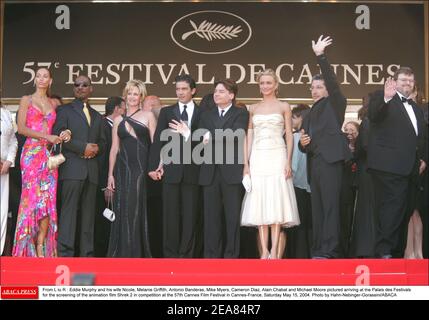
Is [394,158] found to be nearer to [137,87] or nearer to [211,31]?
[211,31]

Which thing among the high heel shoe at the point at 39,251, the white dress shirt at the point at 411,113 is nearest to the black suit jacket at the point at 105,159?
the high heel shoe at the point at 39,251

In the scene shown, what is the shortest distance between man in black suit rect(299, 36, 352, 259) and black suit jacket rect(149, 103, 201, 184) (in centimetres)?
94

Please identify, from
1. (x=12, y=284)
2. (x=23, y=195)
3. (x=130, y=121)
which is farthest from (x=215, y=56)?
(x=12, y=284)

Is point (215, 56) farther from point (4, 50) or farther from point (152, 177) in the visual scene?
point (4, 50)

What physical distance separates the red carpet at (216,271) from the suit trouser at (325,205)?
0.41m

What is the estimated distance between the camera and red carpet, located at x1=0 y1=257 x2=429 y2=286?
758 centimetres

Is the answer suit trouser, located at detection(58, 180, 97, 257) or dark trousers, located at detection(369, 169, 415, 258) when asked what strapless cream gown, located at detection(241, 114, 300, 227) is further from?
suit trouser, located at detection(58, 180, 97, 257)

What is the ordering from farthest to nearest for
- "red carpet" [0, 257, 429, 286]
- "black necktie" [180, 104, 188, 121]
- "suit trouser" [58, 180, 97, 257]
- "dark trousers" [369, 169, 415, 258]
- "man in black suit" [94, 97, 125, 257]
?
"man in black suit" [94, 97, 125, 257] < "black necktie" [180, 104, 188, 121] < "suit trouser" [58, 180, 97, 257] < "dark trousers" [369, 169, 415, 258] < "red carpet" [0, 257, 429, 286]

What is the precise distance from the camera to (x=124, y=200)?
8.41 metres

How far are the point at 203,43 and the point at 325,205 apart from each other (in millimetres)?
1785

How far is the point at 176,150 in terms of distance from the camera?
8375 millimetres

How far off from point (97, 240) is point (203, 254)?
37.0 inches

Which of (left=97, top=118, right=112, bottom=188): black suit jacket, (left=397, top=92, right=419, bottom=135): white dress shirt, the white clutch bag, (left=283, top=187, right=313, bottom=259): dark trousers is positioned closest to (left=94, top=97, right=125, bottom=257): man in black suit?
(left=97, top=118, right=112, bottom=188): black suit jacket

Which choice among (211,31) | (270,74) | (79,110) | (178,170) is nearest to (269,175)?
(178,170)
